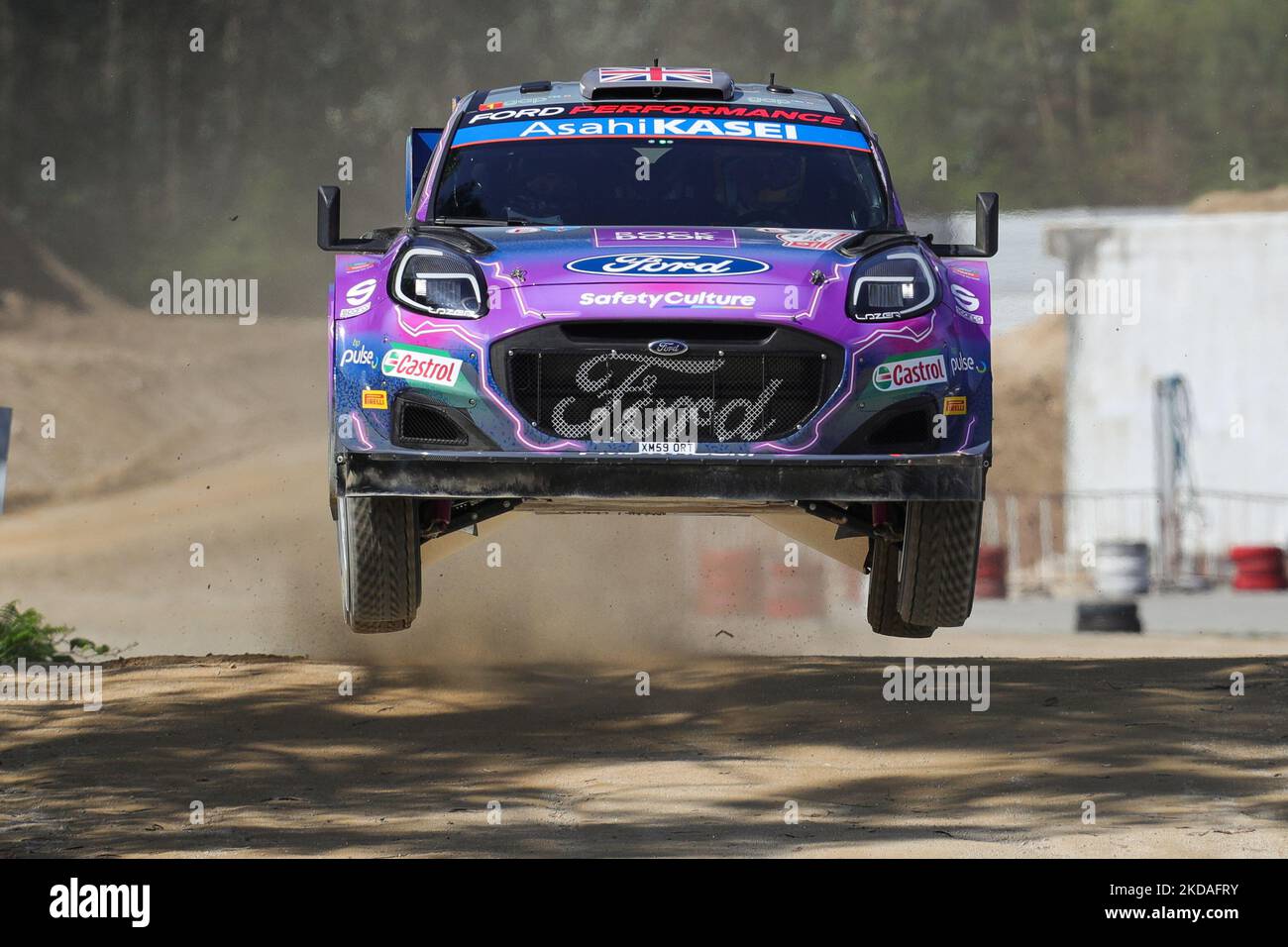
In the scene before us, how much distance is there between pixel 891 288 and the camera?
22.1 feet

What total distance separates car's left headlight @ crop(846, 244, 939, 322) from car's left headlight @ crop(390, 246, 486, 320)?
1.31 meters

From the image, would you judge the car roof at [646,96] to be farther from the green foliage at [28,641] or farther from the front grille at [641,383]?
the green foliage at [28,641]

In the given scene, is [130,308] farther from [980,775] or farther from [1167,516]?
[980,775]

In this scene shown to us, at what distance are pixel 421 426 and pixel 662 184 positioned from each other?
169 cm

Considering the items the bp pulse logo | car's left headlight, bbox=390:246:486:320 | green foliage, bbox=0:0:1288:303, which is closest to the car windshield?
car's left headlight, bbox=390:246:486:320

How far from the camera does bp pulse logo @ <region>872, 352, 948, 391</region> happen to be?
6.57 meters

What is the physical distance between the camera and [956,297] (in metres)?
6.96

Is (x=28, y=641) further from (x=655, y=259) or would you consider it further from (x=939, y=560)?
(x=939, y=560)

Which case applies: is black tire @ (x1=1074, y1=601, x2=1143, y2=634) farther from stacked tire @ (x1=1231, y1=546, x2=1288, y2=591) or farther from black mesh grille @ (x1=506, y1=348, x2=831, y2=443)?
black mesh grille @ (x1=506, y1=348, x2=831, y2=443)

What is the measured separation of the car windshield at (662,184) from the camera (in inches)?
295

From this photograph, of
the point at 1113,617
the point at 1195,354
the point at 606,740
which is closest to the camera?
the point at 606,740

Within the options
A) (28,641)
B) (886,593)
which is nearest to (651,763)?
(886,593)

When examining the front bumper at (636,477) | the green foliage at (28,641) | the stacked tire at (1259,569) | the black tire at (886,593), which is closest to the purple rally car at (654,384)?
the front bumper at (636,477)

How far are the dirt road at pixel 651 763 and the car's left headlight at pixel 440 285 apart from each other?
1928 millimetres
